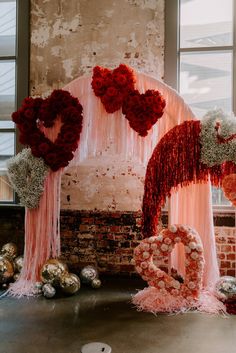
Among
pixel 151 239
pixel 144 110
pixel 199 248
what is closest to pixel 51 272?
pixel 151 239

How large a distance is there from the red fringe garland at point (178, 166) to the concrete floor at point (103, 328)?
96 centimetres

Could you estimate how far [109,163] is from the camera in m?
4.30

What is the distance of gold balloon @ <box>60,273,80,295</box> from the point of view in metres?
3.53

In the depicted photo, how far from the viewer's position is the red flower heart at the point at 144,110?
3.48 m

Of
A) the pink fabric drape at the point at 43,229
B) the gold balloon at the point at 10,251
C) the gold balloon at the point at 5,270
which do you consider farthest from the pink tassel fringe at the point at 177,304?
the gold balloon at the point at 10,251

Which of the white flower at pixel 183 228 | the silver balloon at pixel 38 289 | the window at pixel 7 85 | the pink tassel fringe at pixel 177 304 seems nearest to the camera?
the pink tassel fringe at pixel 177 304

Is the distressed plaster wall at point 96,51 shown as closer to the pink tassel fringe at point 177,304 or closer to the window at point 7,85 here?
the window at point 7,85

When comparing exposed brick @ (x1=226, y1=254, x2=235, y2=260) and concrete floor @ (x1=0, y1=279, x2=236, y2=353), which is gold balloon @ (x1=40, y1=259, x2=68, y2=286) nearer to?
concrete floor @ (x1=0, y1=279, x2=236, y2=353)

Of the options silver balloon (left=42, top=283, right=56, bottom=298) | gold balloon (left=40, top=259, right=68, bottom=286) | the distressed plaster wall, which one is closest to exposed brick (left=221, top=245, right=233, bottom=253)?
the distressed plaster wall

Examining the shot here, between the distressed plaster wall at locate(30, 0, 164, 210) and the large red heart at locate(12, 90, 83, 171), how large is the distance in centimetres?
70

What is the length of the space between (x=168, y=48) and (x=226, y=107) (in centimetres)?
88

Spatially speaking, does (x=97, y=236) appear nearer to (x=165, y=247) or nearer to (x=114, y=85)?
(x=165, y=247)

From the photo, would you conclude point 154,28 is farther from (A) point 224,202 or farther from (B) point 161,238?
(B) point 161,238

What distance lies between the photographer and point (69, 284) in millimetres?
3531
